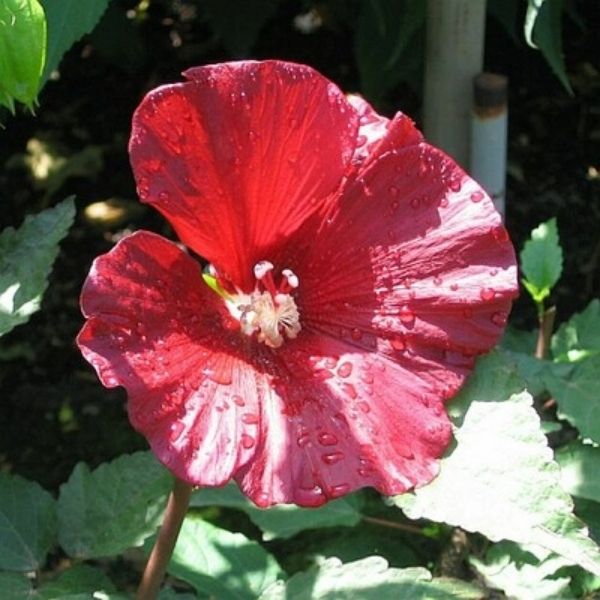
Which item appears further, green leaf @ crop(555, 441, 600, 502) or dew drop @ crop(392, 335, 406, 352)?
green leaf @ crop(555, 441, 600, 502)

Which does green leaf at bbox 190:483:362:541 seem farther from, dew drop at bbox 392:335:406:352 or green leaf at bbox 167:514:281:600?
dew drop at bbox 392:335:406:352

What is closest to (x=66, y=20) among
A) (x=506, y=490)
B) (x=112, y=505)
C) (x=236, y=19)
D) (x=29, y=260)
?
(x=29, y=260)

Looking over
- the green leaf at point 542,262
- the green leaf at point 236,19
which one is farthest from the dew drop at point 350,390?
the green leaf at point 236,19

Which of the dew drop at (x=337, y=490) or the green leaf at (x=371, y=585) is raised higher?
the dew drop at (x=337, y=490)

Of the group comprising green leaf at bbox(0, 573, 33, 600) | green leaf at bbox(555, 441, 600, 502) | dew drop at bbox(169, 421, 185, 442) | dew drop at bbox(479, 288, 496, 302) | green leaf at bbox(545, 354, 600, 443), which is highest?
dew drop at bbox(479, 288, 496, 302)

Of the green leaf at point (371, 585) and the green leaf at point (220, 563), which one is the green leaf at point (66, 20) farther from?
the green leaf at point (371, 585)

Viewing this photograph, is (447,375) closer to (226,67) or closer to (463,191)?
(463,191)

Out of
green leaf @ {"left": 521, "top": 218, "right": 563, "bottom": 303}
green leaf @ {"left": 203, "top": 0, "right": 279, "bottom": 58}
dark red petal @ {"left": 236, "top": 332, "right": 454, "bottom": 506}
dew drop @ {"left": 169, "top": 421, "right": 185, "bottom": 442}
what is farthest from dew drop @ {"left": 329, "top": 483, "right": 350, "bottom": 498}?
green leaf @ {"left": 203, "top": 0, "right": 279, "bottom": 58}
